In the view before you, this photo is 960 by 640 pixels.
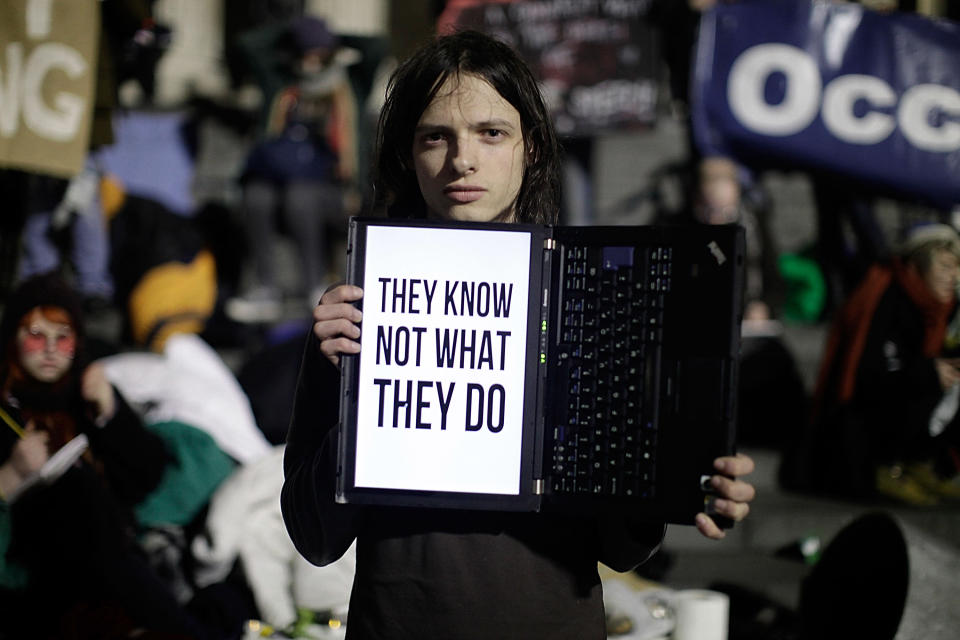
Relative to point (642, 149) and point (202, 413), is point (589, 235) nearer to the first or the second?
point (202, 413)

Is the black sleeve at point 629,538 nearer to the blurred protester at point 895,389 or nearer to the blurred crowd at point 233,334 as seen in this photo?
the blurred crowd at point 233,334

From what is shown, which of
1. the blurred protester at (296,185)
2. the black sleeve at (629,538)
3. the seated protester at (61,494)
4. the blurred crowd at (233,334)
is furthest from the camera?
the blurred protester at (296,185)

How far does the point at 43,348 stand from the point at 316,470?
89.9 inches

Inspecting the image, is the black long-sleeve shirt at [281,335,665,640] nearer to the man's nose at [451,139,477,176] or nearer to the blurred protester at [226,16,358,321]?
the man's nose at [451,139,477,176]

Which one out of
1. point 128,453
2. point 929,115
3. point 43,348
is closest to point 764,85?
point 929,115

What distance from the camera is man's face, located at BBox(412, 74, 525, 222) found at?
150 centimetres

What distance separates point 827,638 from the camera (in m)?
3.47

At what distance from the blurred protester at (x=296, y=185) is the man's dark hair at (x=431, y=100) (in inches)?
170

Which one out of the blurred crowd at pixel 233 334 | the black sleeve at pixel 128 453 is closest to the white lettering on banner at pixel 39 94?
the blurred crowd at pixel 233 334

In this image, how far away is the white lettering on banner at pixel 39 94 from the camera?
373 cm

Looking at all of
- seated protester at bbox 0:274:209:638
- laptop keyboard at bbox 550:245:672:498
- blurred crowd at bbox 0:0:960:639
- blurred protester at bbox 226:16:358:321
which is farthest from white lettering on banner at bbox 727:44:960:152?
laptop keyboard at bbox 550:245:672:498

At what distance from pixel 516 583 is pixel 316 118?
18.3 feet

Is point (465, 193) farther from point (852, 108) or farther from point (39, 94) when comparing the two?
point (852, 108)

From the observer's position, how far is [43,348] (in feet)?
11.3
